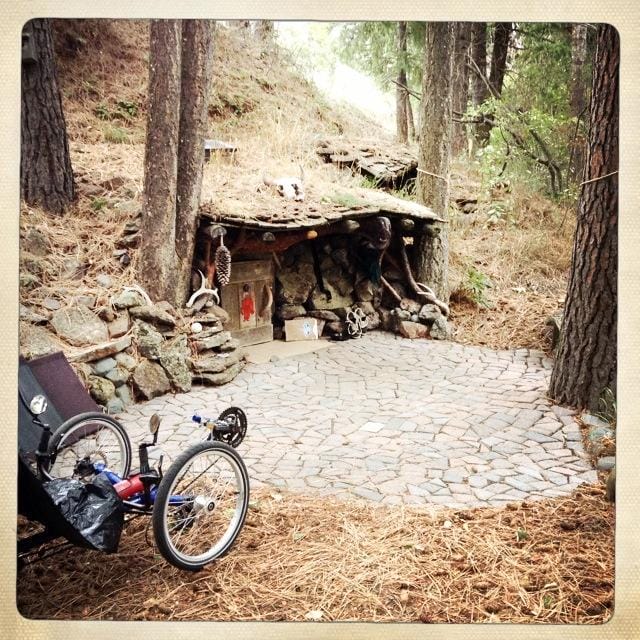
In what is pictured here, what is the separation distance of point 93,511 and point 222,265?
97 cm

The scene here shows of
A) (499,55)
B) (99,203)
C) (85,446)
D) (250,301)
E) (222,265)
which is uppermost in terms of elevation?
(499,55)

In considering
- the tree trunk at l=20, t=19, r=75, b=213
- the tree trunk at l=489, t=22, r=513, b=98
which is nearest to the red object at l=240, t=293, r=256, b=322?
the tree trunk at l=20, t=19, r=75, b=213

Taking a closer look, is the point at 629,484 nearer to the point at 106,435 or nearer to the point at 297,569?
the point at 297,569

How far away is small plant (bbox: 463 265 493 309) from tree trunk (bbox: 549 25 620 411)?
11.6 inches

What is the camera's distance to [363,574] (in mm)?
1861

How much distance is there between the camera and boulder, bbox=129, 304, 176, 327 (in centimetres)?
205

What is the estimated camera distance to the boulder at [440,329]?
2.20 meters

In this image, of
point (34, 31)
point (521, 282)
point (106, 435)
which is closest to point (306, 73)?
point (34, 31)

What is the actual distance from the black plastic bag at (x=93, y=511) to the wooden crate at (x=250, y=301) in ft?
2.29

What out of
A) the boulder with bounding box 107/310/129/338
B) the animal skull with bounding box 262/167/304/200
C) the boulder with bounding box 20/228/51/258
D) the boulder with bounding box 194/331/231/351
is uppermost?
the animal skull with bounding box 262/167/304/200

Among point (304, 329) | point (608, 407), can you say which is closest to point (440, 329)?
point (304, 329)

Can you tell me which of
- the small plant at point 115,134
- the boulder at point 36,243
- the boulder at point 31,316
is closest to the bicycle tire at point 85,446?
Result: the boulder at point 31,316

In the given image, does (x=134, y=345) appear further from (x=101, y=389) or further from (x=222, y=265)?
(x=222, y=265)

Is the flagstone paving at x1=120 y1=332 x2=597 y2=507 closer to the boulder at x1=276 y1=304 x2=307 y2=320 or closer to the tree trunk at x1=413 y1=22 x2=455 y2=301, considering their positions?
the boulder at x1=276 y1=304 x2=307 y2=320
